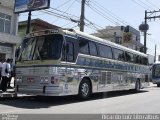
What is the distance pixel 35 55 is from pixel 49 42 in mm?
810

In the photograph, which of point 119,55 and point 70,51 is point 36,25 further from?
point 70,51

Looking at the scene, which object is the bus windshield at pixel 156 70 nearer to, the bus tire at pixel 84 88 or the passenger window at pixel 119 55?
the passenger window at pixel 119 55

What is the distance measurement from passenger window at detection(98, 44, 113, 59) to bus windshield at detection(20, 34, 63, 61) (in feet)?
12.1

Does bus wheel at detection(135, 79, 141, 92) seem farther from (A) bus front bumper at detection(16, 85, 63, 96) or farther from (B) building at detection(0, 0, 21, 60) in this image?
(B) building at detection(0, 0, 21, 60)

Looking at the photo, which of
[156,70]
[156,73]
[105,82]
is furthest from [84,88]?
[156,70]

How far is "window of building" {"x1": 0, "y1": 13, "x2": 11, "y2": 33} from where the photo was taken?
29.3 metres

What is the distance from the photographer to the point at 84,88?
14695 millimetres

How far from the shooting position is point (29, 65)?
43.7 ft

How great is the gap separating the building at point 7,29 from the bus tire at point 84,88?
15.5m

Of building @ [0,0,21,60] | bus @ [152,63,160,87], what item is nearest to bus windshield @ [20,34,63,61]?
building @ [0,0,21,60]

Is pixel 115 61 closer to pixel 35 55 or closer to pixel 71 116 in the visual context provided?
pixel 35 55

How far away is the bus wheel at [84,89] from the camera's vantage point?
47.3 feet

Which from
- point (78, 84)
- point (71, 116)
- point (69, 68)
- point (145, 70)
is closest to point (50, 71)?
point (69, 68)

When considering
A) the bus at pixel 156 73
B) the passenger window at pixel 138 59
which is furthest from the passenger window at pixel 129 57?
the bus at pixel 156 73
